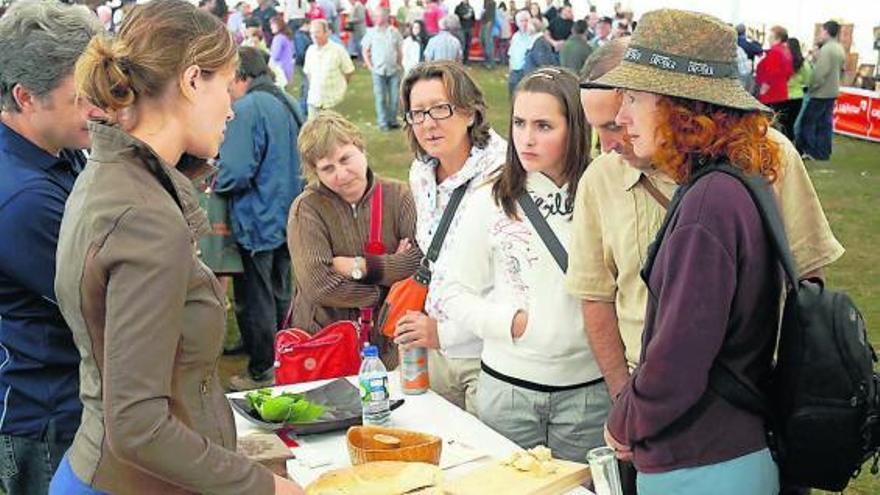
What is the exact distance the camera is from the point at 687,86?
6.17 ft

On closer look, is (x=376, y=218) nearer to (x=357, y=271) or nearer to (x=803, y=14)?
(x=357, y=271)

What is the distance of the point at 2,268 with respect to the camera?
2.00 m

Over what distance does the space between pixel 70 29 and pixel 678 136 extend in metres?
1.29

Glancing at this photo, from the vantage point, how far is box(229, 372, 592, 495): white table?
7.65 ft

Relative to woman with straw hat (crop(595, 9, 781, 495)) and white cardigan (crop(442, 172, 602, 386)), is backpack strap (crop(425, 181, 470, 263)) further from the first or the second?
woman with straw hat (crop(595, 9, 781, 495))

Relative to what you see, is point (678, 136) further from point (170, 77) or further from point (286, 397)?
point (286, 397)

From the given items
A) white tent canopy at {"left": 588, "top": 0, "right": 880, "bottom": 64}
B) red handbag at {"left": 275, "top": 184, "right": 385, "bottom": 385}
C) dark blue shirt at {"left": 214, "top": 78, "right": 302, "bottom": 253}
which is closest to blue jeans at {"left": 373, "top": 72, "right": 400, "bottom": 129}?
white tent canopy at {"left": 588, "top": 0, "right": 880, "bottom": 64}

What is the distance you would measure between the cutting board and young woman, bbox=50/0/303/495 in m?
0.58

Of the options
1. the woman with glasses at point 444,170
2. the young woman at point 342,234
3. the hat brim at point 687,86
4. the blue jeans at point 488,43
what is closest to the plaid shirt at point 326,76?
the young woman at point 342,234

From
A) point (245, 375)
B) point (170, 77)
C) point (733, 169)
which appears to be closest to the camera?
point (170, 77)

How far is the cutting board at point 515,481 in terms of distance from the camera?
2.08m

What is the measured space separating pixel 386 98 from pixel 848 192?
643 centimetres

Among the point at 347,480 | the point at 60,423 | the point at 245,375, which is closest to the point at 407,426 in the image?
the point at 347,480

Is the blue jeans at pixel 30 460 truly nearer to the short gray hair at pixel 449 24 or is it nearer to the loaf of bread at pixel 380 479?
the loaf of bread at pixel 380 479
